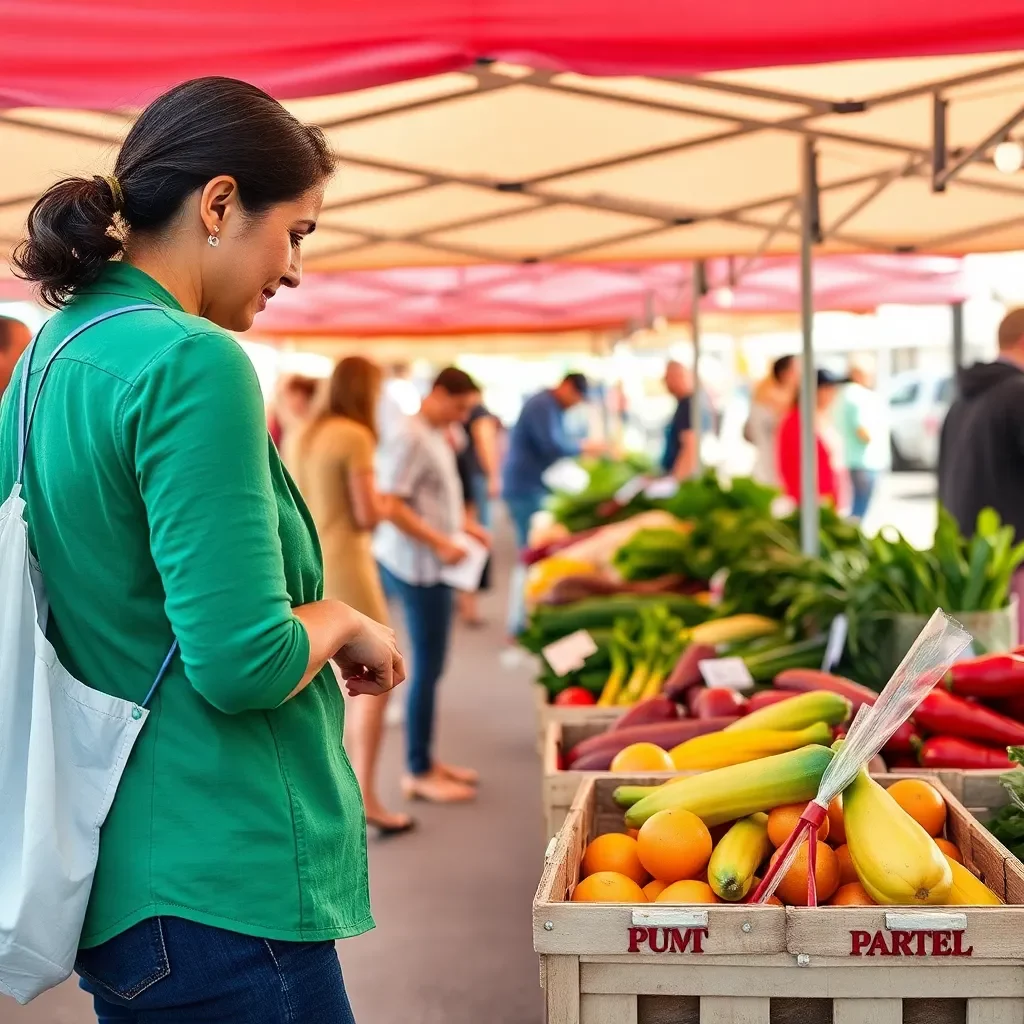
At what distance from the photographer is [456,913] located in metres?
4.00

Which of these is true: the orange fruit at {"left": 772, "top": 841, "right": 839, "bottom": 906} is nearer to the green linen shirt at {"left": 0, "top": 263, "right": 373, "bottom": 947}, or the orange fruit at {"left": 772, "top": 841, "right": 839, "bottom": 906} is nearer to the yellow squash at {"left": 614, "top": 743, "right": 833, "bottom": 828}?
the yellow squash at {"left": 614, "top": 743, "right": 833, "bottom": 828}

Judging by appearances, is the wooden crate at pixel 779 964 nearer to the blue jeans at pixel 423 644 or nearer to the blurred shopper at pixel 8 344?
the blurred shopper at pixel 8 344

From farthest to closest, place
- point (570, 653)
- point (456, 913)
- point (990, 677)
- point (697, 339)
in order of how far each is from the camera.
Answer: point (697, 339)
point (456, 913)
point (570, 653)
point (990, 677)

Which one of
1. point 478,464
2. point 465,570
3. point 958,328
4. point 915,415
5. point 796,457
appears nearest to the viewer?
point 465,570

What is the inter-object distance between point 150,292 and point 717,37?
1335mm

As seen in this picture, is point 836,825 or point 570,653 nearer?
point 836,825

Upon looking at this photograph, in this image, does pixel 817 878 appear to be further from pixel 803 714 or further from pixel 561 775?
pixel 561 775

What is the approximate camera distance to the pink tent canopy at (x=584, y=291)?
8.34 metres

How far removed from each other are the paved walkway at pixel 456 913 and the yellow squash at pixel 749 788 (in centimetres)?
156

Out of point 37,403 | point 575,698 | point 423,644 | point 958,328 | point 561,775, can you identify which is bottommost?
point 423,644

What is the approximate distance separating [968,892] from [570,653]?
207cm

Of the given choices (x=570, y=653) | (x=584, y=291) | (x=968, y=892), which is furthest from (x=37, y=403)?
(x=584, y=291)

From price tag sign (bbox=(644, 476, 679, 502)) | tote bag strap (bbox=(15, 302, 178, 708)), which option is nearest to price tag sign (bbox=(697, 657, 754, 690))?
tote bag strap (bbox=(15, 302, 178, 708))

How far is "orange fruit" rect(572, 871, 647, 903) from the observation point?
A: 5.77 feet
